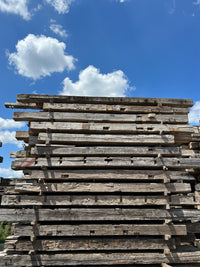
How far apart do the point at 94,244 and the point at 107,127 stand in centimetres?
282

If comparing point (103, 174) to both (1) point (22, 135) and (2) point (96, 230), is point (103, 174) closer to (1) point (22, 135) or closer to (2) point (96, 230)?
(2) point (96, 230)

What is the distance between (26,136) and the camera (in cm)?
518

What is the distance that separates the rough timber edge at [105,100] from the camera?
210 inches

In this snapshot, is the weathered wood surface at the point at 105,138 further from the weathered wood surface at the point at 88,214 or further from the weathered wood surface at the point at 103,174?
the weathered wood surface at the point at 88,214

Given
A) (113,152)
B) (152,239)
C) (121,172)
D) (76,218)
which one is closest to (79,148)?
(113,152)

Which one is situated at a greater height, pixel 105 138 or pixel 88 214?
pixel 105 138

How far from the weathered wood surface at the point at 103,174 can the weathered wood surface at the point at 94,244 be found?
1.37 metres

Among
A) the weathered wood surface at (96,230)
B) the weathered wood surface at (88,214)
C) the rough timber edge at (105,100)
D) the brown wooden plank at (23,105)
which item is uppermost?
the rough timber edge at (105,100)

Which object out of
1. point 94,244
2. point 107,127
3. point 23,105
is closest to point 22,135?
point 23,105

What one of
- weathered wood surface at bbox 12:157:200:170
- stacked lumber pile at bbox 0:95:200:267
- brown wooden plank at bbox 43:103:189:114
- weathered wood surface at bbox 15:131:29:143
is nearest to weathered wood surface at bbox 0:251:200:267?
stacked lumber pile at bbox 0:95:200:267

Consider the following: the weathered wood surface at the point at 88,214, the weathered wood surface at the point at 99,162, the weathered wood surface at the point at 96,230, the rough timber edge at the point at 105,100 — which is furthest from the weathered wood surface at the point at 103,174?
the rough timber edge at the point at 105,100

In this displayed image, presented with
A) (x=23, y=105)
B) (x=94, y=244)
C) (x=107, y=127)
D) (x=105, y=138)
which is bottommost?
(x=94, y=244)

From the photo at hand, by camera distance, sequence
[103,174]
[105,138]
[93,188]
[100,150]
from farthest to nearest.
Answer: [105,138] → [100,150] → [103,174] → [93,188]

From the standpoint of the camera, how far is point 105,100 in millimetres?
5477
